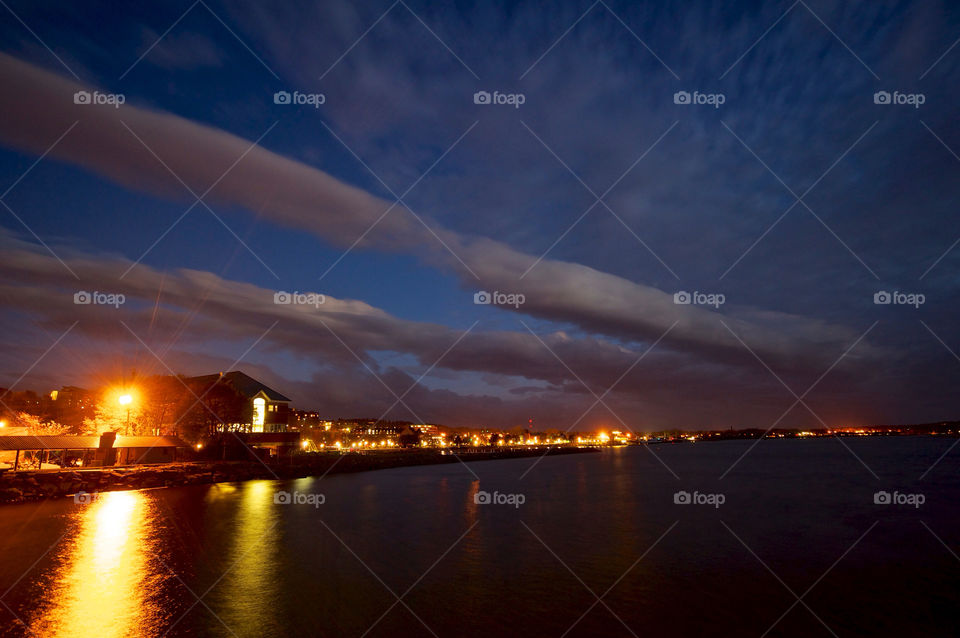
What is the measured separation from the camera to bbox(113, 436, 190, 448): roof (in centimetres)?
6350

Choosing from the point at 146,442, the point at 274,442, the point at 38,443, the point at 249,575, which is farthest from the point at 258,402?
the point at 249,575

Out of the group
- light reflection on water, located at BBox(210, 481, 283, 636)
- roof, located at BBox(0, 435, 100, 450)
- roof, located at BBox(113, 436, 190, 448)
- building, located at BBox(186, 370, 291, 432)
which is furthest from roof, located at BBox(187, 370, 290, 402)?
light reflection on water, located at BBox(210, 481, 283, 636)

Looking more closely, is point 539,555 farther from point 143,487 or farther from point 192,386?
point 192,386

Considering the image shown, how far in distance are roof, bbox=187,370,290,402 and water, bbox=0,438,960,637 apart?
53.9 metres

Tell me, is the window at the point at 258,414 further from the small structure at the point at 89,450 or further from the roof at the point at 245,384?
the small structure at the point at 89,450

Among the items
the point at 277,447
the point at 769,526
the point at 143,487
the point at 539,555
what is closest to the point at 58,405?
the point at 277,447

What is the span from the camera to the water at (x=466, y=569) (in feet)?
69.3

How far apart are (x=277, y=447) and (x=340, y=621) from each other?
83583 millimetres

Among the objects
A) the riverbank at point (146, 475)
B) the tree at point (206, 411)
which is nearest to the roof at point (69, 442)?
the riverbank at point (146, 475)

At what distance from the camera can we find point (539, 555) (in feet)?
110

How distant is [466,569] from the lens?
29891mm

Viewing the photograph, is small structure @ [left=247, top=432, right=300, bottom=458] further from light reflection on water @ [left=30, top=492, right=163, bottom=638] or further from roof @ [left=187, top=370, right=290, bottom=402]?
light reflection on water @ [left=30, top=492, right=163, bottom=638]

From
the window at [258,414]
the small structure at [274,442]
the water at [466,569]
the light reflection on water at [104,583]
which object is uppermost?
the window at [258,414]

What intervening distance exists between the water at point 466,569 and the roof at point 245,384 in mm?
53881
